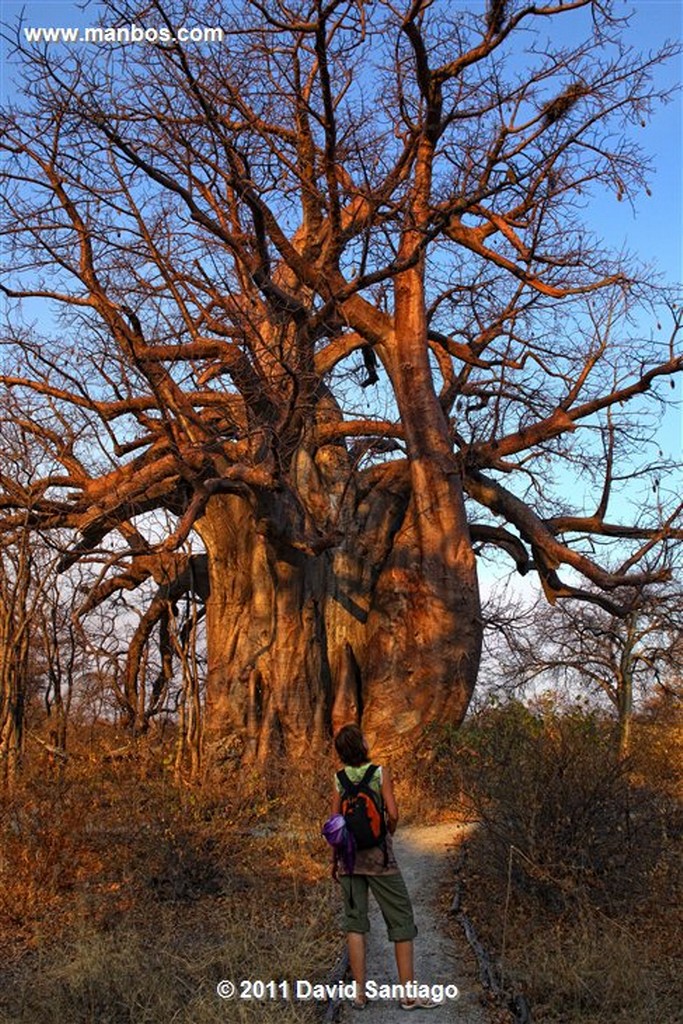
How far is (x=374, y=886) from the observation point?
489 centimetres

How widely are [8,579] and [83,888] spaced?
2.50 metres

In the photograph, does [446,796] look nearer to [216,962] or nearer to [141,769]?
[141,769]

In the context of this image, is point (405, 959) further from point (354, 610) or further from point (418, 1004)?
point (354, 610)

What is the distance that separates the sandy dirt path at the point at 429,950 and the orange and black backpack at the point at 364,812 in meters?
0.78

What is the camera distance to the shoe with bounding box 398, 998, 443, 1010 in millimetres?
4855

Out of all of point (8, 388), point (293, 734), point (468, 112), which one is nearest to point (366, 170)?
point (468, 112)

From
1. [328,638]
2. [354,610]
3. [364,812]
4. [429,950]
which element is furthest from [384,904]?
[354,610]

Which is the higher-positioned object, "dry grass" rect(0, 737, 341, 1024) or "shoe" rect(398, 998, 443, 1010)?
"dry grass" rect(0, 737, 341, 1024)

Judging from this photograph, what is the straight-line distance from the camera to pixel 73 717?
12.4 metres

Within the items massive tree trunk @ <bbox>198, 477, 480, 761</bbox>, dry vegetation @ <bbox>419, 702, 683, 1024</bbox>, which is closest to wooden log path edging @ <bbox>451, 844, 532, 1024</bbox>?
dry vegetation @ <bbox>419, 702, 683, 1024</bbox>

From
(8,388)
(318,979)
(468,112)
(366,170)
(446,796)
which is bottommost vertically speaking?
(318,979)

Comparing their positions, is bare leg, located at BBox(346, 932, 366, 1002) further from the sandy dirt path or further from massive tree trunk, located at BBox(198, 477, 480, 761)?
massive tree trunk, located at BBox(198, 477, 480, 761)

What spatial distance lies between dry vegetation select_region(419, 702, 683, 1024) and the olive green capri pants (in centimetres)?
71

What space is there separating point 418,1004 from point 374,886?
60cm
